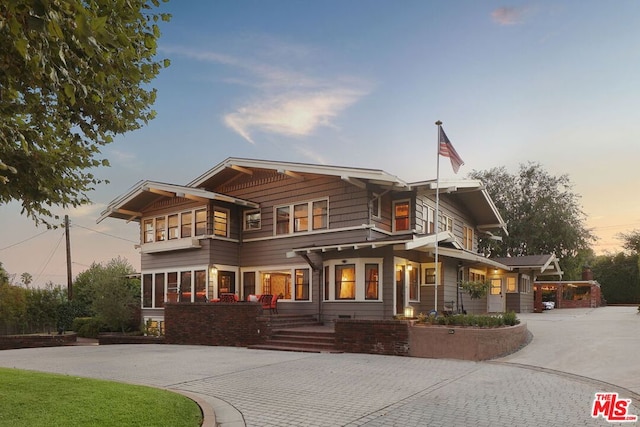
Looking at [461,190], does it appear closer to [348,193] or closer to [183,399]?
[348,193]

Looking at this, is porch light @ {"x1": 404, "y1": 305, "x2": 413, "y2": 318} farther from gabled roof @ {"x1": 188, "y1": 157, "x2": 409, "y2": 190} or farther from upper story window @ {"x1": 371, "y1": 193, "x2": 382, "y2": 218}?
gabled roof @ {"x1": 188, "y1": 157, "x2": 409, "y2": 190}

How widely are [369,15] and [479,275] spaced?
1520cm

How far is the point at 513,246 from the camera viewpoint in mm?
45969

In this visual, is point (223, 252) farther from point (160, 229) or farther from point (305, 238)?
point (160, 229)

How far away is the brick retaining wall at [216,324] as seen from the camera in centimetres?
1634

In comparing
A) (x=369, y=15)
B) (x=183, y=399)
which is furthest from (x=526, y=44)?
(x=183, y=399)

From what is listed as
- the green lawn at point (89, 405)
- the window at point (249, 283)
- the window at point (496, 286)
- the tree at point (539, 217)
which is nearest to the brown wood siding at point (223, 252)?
the window at point (249, 283)

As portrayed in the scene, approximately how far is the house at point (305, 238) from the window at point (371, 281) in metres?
0.04

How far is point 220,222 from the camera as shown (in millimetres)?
21312

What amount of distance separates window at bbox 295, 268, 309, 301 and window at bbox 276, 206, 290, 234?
6.32 ft

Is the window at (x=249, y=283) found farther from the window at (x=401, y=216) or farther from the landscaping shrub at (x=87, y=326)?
the landscaping shrub at (x=87, y=326)

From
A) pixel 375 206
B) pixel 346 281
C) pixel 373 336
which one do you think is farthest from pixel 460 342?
pixel 375 206

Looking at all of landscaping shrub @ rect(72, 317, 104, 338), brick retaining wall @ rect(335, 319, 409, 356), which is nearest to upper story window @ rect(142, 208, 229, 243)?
landscaping shrub @ rect(72, 317, 104, 338)

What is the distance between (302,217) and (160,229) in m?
7.59
